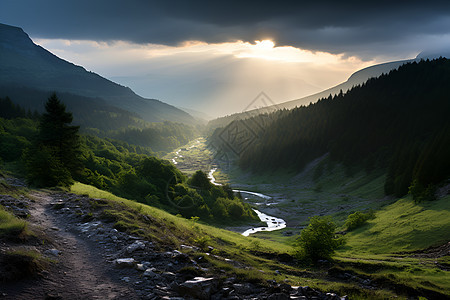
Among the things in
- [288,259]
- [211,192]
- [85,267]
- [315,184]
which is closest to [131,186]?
[211,192]

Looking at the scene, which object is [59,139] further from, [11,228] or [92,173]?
[11,228]

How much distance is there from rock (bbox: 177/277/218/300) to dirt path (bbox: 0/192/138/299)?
2.06 m

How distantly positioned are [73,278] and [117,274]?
A: 1.91m

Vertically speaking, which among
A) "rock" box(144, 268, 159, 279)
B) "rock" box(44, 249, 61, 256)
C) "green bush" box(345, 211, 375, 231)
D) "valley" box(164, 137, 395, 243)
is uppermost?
"rock" box(44, 249, 61, 256)

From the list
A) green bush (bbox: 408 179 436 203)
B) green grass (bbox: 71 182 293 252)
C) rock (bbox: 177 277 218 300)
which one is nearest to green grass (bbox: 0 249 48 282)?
rock (bbox: 177 277 218 300)

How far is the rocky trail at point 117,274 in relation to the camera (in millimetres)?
11223

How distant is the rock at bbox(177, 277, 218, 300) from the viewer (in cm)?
1187

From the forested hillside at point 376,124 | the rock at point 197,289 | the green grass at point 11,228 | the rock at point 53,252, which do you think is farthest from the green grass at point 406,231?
the forested hillside at point 376,124

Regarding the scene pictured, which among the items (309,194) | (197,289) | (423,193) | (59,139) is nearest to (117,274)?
(197,289)

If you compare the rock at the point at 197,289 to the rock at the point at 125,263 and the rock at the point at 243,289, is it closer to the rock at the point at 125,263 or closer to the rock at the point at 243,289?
the rock at the point at 243,289

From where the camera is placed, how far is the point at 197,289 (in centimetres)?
1198

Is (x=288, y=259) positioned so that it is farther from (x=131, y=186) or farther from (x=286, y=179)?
(x=286, y=179)

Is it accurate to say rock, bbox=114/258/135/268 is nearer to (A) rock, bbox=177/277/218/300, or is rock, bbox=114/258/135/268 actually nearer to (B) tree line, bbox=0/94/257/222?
(A) rock, bbox=177/277/218/300

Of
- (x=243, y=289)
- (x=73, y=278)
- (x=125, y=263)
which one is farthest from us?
(x=125, y=263)
